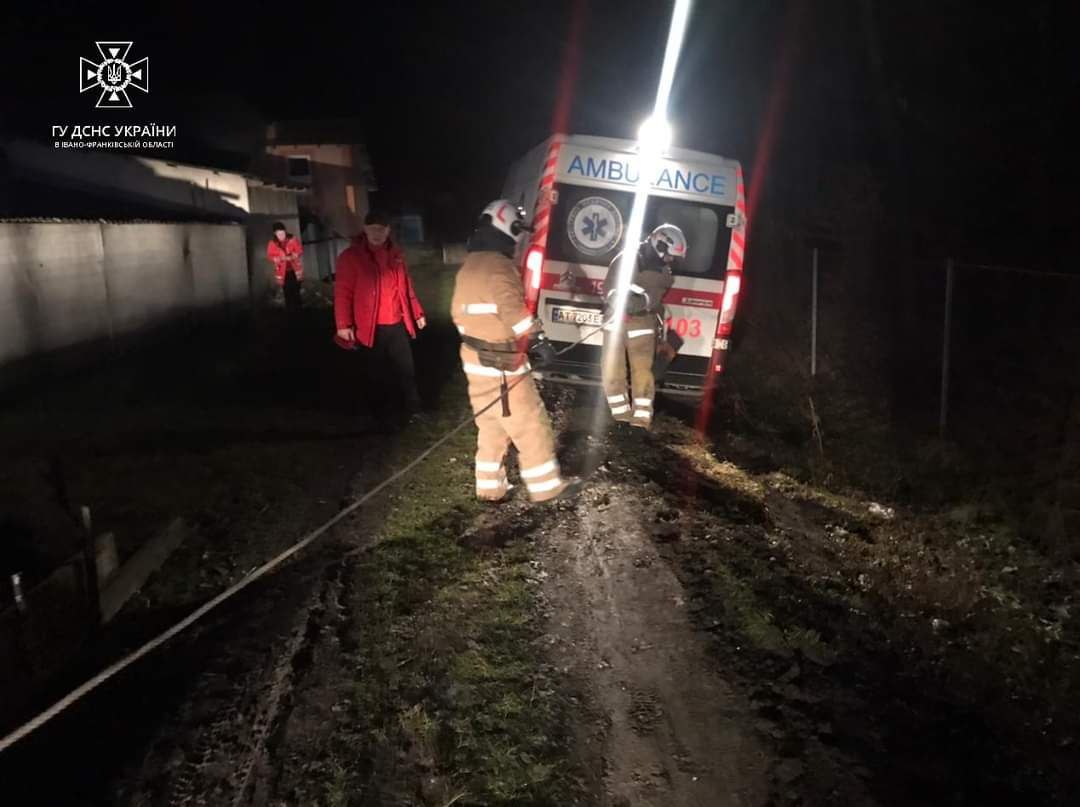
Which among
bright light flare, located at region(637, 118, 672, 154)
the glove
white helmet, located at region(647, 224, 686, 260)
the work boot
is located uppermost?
bright light flare, located at region(637, 118, 672, 154)

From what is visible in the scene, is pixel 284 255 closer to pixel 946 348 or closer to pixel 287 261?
pixel 287 261

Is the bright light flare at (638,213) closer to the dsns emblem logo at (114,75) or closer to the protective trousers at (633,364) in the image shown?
the protective trousers at (633,364)

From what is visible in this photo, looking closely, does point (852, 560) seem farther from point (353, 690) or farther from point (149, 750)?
point (149, 750)

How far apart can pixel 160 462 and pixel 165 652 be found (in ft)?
9.18

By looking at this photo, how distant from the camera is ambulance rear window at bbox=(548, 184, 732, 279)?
718cm

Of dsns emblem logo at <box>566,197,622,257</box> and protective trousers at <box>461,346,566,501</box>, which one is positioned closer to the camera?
protective trousers at <box>461,346,566,501</box>

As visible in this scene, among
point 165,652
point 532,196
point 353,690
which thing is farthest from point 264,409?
point 353,690

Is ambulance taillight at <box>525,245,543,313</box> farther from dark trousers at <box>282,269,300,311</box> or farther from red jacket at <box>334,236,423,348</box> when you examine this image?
dark trousers at <box>282,269,300,311</box>

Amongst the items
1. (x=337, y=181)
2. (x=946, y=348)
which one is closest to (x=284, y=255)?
(x=946, y=348)

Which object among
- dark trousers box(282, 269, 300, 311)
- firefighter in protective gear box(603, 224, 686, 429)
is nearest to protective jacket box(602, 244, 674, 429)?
firefighter in protective gear box(603, 224, 686, 429)

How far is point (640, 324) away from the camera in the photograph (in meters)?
7.14

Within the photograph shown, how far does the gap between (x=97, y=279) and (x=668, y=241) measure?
7.34 m

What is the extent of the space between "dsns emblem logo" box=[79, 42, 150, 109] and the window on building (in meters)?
13.8

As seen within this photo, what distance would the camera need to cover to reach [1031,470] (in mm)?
6141
